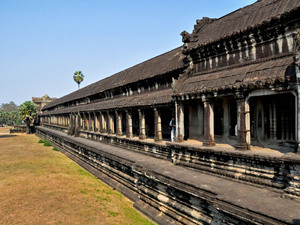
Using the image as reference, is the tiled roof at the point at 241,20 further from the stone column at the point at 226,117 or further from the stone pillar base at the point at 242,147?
the stone pillar base at the point at 242,147

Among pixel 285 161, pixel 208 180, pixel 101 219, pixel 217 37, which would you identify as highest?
pixel 217 37

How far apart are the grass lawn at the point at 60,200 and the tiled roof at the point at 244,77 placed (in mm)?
5526

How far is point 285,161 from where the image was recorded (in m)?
5.88

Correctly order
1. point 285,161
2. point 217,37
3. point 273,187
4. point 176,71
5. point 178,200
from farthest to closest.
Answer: point 176,71 → point 217,37 → point 178,200 → point 273,187 → point 285,161

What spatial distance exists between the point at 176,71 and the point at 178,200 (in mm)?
7158

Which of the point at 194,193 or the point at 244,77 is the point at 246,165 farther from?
the point at 244,77

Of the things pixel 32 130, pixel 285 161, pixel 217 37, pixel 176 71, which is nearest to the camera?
pixel 285 161

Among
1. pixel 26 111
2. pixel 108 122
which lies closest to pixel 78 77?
pixel 26 111

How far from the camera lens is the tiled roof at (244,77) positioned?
6500mm

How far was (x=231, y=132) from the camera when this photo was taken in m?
10.1

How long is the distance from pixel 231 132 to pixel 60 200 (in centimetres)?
823

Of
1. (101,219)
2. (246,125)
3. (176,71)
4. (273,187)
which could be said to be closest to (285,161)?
(273,187)

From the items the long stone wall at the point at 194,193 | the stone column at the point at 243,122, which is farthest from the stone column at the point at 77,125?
the stone column at the point at 243,122

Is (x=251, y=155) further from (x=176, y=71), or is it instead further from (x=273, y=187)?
(x=176, y=71)
